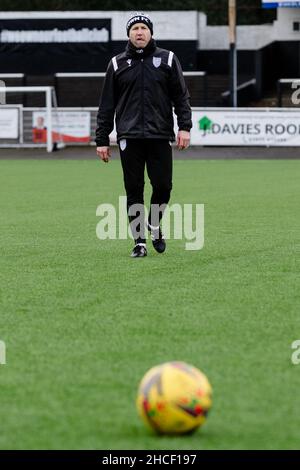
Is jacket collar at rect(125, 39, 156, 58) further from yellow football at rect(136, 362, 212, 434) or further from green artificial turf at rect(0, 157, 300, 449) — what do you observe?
yellow football at rect(136, 362, 212, 434)

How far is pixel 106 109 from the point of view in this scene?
421 inches

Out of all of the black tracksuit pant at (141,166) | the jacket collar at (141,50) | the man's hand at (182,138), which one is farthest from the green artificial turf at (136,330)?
the jacket collar at (141,50)

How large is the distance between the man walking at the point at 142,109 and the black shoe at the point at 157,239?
0.61ft

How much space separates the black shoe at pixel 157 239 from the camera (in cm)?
1110

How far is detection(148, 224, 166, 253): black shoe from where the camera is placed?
437 inches

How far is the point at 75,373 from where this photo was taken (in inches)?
242

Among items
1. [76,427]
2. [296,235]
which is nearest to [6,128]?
[296,235]

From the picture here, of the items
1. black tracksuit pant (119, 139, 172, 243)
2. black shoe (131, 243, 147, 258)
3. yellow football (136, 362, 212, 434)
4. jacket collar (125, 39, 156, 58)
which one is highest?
jacket collar (125, 39, 156, 58)

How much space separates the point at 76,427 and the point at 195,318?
8.61ft

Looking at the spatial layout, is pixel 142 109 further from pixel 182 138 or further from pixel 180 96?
pixel 182 138

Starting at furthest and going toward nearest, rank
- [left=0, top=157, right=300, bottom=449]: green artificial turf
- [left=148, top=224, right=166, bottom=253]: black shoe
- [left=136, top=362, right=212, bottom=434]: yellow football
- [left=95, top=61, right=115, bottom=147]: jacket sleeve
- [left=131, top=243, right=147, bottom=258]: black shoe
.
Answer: [left=148, top=224, right=166, bottom=253]: black shoe < [left=131, top=243, right=147, bottom=258]: black shoe < [left=95, top=61, right=115, bottom=147]: jacket sleeve < [left=0, top=157, right=300, bottom=449]: green artificial turf < [left=136, top=362, right=212, bottom=434]: yellow football

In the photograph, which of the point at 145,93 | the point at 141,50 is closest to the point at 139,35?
the point at 141,50

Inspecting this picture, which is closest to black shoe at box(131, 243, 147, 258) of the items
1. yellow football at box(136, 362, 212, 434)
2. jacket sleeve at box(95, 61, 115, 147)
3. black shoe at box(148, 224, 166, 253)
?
black shoe at box(148, 224, 166, 253)

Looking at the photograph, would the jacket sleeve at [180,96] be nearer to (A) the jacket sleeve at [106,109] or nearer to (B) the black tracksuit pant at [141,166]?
(B) the black tracksuit pant at [141,166]
